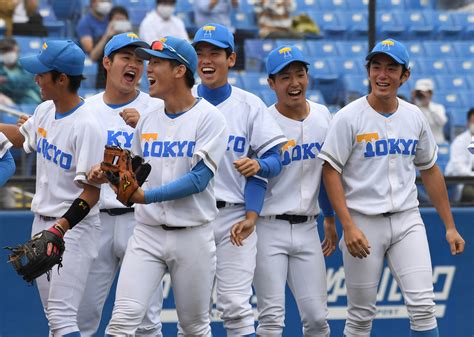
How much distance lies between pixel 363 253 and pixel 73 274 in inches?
58.7

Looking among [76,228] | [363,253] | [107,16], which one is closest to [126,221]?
[76,228]

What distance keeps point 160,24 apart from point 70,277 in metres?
4.57

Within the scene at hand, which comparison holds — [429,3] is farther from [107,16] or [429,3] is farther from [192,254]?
[192,254]

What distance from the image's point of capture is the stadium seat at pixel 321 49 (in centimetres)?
995

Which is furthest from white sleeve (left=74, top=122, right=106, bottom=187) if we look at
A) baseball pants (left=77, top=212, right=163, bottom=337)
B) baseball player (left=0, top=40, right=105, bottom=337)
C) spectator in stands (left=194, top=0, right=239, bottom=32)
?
spectator in stands (left=194, top=0, right=239, bottom=32)

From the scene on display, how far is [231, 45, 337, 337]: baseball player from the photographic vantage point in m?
5.80

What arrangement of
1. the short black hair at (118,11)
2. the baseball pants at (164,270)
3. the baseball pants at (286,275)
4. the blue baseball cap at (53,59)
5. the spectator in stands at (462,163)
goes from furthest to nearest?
1. the short black hair at (118,11)
2. the spectator in stands at (462,163)
3. the baseball pants at (286,275)
4. the blue baseball cap at (53,59)
5. the baseball pants at (164,270)

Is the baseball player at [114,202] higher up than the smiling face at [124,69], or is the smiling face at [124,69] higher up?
the smiling face at [124,69]

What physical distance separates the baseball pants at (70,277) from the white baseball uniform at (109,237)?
296mm

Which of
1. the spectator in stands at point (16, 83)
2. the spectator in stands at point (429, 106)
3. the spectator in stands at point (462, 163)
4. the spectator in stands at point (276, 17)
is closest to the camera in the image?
the spectator in stands at point (462, 163)

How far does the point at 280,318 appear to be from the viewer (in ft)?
19.0

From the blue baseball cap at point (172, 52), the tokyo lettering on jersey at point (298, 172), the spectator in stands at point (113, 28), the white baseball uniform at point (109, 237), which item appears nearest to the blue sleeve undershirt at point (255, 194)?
the tokyo lettering on jersey at point (298, 172)

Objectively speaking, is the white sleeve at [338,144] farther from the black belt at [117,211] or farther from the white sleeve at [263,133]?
the black belt at [117,211]

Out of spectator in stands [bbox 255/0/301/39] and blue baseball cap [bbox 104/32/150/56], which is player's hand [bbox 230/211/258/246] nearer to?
blue baseball cap [bbox 104/32/150/56]
